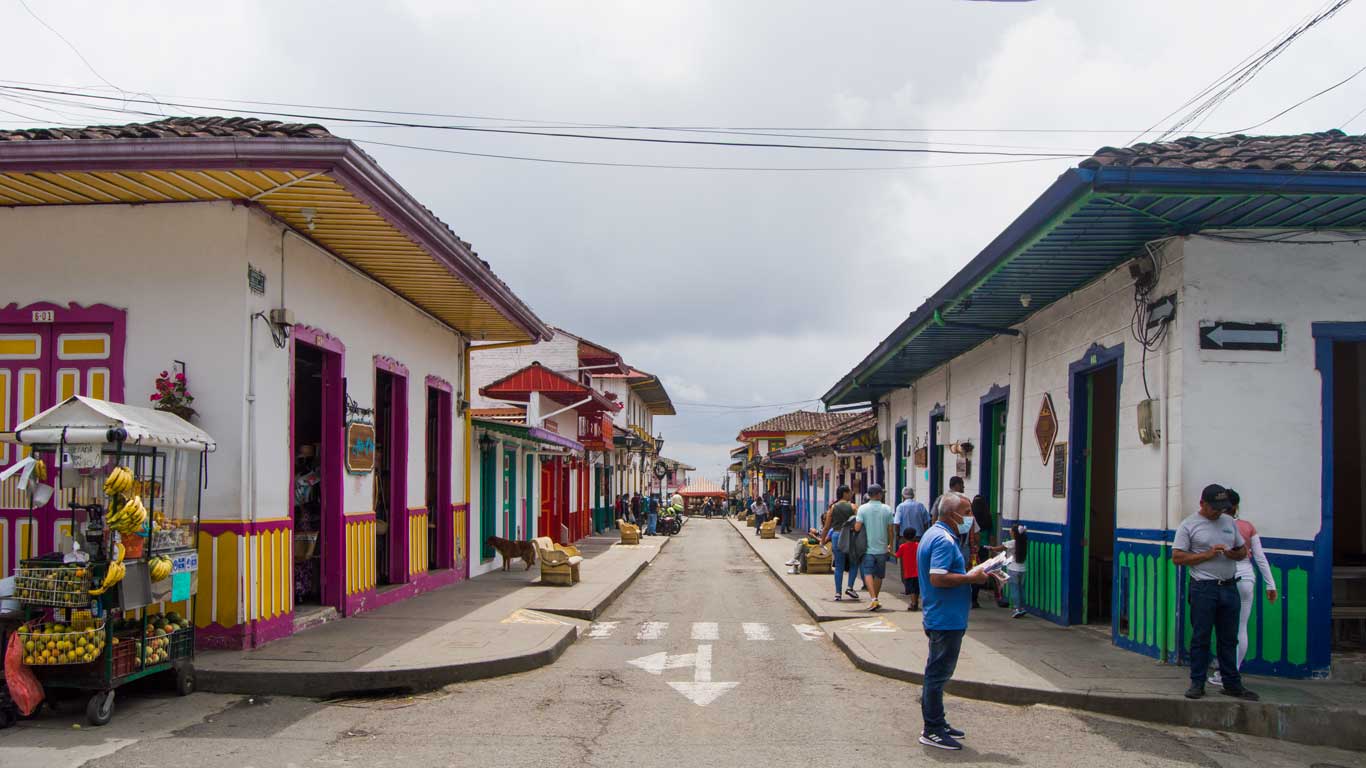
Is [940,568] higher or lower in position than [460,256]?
lower

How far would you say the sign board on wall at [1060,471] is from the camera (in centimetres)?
1210

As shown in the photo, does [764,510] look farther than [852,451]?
Yes

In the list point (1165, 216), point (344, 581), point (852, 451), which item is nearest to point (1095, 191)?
point (1165, 216)

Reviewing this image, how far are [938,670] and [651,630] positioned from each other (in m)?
6.33

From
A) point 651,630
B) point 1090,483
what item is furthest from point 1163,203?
point 651,630

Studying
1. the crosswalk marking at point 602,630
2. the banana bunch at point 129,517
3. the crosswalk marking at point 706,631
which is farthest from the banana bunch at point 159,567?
the crosswalk marking at point 706,631

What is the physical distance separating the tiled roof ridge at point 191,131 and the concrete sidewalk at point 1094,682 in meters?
6.74

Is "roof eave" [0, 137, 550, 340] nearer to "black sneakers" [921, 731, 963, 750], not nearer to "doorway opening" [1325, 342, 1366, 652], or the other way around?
"black sneakers" [921, 731, 963, 750]

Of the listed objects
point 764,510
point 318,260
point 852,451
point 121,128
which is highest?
point 121,128

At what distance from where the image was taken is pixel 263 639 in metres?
9.70

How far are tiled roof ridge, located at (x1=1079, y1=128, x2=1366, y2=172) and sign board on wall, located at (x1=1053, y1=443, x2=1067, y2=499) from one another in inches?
154

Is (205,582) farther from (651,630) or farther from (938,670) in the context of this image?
(938,670)

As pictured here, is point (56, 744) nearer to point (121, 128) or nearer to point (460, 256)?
point (121, 128)

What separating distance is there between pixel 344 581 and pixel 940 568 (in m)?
7.29
